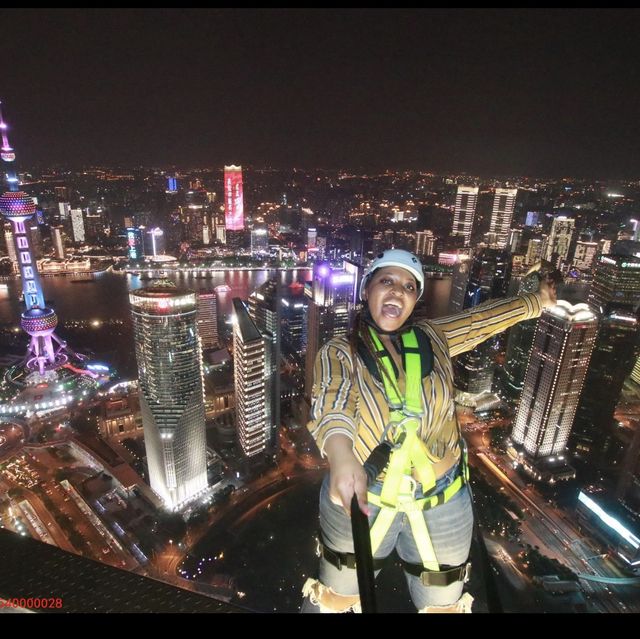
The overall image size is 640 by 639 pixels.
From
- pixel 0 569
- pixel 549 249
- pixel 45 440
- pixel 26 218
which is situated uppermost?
pixel 0 569

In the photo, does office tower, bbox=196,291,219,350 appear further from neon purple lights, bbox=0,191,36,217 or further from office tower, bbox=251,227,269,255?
office tower, bbox=251,227,269,255

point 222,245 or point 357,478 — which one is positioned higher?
point 357,478

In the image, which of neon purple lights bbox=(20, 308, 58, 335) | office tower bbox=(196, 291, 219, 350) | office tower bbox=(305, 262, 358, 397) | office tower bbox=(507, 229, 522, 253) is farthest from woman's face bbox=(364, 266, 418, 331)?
office tower bbox=(507, 229, 522, 253)

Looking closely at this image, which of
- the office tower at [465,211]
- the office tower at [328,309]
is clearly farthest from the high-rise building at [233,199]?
the office tower at [328,309]

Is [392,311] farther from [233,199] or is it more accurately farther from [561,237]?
[233,199]

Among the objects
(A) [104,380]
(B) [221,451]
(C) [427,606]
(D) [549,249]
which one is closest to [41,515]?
(B) [221,451]

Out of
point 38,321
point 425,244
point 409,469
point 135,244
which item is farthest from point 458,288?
point 409,469

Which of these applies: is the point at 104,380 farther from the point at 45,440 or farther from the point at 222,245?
the point at 222,245
